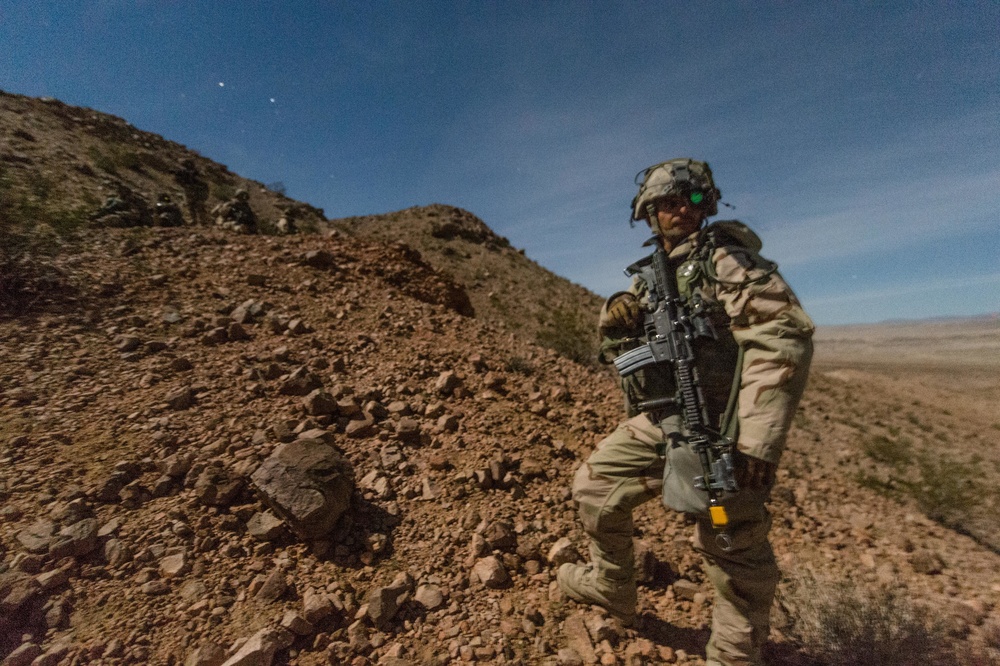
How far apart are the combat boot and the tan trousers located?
0.17ft

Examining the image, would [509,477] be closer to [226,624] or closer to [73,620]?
[226,624]

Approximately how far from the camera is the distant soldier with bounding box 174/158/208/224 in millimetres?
12797

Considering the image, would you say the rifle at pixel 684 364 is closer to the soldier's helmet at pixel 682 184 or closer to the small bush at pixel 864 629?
the soldier's helmet at pixel 682 184

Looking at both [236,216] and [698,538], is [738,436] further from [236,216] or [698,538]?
[236,216]

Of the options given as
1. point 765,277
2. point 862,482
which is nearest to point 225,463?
point 765,277

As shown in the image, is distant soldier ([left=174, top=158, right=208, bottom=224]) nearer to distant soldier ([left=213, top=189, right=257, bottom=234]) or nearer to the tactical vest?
distant soldier ([left=213, top=189, right=257, bottom=234])

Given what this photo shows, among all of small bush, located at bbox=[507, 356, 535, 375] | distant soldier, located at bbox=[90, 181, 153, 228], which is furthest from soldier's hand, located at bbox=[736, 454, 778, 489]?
distant soldier, located at bbox=[90, 181, 153, 228]

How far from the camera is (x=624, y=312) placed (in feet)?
8.11

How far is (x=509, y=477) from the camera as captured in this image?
3.53 m

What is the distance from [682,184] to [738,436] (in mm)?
1390

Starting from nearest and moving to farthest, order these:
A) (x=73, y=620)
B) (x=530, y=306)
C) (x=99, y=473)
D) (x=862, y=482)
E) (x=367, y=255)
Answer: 1. (x=73, y=620)
2. (x=99, y=473)
3. (x=862, y=482)
4. (x=367, y=255)
5. (x=530, y=306)

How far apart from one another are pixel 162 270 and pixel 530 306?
11.2 meters

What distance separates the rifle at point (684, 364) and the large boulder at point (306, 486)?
7.18 feet

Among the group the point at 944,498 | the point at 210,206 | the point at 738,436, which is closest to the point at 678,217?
the point at 738,436
